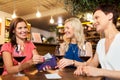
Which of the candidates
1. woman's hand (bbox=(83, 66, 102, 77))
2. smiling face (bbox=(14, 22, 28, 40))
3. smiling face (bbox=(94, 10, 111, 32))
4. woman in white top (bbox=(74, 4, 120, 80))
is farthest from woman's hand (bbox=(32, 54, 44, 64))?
smiling face (bbox=(14, 22, 28, 40))

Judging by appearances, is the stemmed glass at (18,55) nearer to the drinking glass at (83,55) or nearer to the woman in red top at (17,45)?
the woman in red top at (17,45)

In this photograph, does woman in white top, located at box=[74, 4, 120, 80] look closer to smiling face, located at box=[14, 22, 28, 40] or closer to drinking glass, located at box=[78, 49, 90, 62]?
drinking glass, located at box=[78, 49, 90, 62]

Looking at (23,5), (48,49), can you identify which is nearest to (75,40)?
(48,49)

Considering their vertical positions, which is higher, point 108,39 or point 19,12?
point 19,12

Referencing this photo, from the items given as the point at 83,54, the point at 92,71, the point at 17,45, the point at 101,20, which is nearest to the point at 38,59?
the point at 92,71

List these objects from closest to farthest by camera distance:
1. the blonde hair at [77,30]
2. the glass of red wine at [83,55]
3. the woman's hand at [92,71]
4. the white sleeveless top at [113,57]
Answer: the woman's hand at [92,71], the white sleeveless top at [113,57], the glass of red wine at [83,55], the blonde hair at [77,30]

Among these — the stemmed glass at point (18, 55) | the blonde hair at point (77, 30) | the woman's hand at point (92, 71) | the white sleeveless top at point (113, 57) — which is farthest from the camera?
the blonde hair at point (77, 30)

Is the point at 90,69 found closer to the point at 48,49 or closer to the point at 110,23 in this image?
the point at 110,23

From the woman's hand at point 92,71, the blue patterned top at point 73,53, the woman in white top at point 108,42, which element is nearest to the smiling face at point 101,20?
the woman in white top at point 108,42

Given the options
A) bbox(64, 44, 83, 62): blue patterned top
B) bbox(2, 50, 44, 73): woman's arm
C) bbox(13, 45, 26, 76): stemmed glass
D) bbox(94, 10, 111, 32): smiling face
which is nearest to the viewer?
bbox(94, 10, 111, 32): smiling face

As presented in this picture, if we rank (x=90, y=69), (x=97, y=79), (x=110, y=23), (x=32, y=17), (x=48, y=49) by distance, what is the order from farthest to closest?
(x=32, y=17)
(x=48, y=49)
(x=110, y=23)
(x=90, y=69)
(x=97, y=79)

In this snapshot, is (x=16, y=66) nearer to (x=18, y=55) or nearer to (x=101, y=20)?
(x=18, y=55)

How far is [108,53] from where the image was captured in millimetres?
1590

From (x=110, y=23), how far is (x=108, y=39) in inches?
5.9
